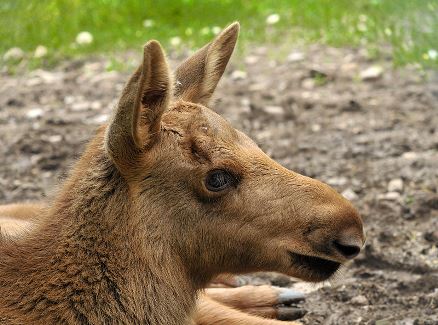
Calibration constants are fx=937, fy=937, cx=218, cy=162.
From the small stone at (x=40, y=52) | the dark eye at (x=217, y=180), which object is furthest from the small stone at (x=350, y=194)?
the small stone at (x=40, y=52)

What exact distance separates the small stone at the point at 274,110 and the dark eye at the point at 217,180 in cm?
541

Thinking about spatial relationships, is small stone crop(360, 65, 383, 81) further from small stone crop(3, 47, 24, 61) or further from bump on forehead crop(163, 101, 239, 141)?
bump on forehead crop(163, 101, 239, 141)

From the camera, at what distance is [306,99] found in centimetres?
1045

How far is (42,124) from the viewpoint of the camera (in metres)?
10.0

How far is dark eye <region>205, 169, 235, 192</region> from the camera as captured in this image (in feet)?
15.8

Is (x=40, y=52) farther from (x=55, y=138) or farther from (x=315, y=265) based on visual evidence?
(x=315, y=265)

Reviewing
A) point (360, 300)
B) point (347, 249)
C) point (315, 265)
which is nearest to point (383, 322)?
point (360, 300)

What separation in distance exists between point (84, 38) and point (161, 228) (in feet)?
29.0

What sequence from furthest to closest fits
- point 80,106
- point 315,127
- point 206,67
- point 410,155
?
point 80,106 < point 315,127 < point 410,155 < point 206,67

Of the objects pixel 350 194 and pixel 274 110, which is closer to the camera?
pixel 350 194

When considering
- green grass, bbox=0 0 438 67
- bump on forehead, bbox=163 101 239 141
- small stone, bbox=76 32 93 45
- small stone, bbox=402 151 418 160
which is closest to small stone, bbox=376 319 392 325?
bump on forehead, bbox=163 101 239 141

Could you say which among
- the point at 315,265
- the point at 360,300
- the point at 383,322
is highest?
the point at 315,265

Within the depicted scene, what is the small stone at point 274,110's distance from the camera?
10.2 m

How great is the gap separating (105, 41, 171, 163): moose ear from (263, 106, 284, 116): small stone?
18.0 feet
